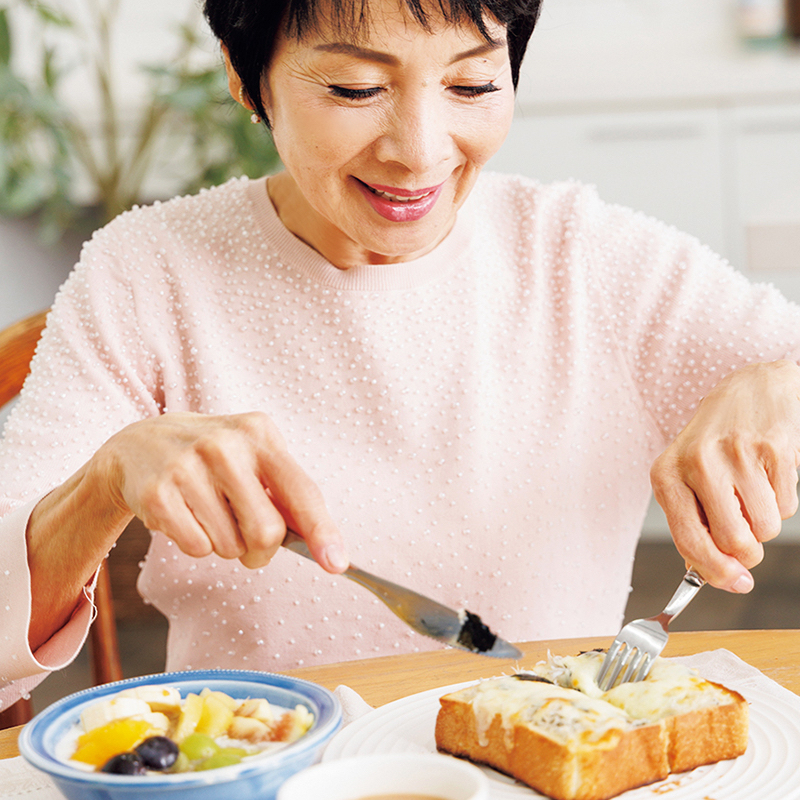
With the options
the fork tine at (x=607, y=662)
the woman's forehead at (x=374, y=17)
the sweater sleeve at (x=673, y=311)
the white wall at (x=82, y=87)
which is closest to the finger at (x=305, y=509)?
Answer: the fork tine at (x=607, y=662)

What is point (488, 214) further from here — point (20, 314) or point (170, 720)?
point (20, 314)

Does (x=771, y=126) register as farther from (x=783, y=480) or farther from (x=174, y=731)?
(x=174, y=731)

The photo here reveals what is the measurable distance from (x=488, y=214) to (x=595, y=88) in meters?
1.89

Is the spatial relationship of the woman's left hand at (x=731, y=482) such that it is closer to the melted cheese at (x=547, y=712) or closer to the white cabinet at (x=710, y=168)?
the melted cheese at (x=547, y=712)

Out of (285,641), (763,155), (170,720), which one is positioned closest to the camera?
(170,720)

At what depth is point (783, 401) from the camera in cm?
98

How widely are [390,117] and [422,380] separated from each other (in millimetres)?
362

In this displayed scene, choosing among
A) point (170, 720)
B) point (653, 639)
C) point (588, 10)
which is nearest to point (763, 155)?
point (588, 10)

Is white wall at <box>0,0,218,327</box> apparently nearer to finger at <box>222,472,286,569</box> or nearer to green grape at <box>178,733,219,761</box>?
finger at <box>222,472,286,569</box>

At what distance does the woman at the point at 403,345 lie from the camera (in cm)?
101

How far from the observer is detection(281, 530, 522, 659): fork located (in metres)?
0.75

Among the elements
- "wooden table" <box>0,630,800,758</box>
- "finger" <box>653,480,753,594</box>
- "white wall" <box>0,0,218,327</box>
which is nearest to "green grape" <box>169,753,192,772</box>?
"wooden table" <box>0,630,800,758</box>

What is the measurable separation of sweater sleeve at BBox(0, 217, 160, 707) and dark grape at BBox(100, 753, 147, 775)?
34 centimetres

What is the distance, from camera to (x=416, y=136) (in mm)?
988
